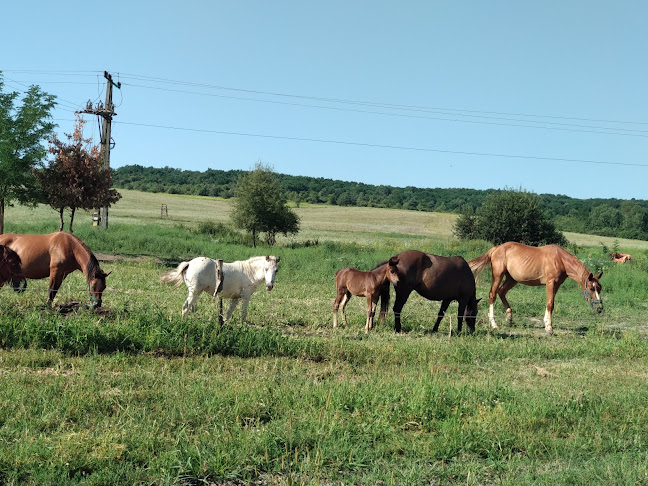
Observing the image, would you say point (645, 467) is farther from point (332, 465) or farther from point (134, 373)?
→ point (134, 373)

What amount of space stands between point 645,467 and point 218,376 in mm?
4758

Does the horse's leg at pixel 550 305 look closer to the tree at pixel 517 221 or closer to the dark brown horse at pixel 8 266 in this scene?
the dark brown horse at pixel 8 266

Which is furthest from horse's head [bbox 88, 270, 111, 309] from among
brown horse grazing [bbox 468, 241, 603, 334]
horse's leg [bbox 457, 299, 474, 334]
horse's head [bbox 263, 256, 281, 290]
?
brown horse grazing [bbox 468, 241, 603, 334]

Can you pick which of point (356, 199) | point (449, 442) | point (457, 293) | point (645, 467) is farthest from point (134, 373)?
point (356, 199)

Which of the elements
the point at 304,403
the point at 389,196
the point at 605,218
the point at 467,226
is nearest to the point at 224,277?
the point at 304,403

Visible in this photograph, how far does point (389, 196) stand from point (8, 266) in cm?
11466

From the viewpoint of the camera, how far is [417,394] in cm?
669

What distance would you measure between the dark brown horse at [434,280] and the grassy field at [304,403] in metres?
0.75

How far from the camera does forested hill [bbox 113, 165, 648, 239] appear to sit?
101 meters

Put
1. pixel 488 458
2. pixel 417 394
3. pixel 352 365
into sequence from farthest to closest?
pixel 352 365 < pixel 417 394 < pixel 488 458

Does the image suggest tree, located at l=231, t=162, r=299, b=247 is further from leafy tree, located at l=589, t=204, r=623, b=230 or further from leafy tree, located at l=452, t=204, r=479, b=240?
leafy tree, located at l=589, t=204, r=623, b=230

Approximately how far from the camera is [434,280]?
1250 centimetres

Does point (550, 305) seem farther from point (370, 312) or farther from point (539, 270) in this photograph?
point (370, 312)

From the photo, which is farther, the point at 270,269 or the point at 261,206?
the point at 261,206
